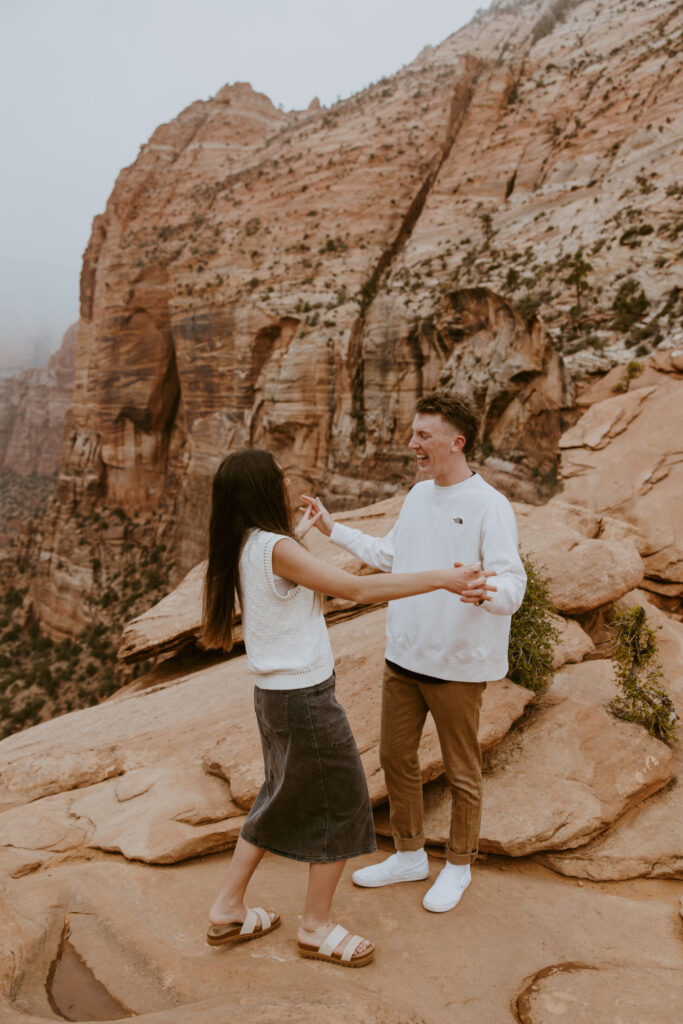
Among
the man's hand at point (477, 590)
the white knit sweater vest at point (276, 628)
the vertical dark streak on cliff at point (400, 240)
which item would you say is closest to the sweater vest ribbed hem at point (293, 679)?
the white knit sweater vest at point (276, 628)

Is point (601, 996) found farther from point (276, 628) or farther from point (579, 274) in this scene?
point (579, 274)

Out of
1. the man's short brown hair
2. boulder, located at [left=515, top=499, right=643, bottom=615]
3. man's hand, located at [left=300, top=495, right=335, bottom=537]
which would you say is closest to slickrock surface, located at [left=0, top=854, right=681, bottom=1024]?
man's hand, located at [left=300, top=495, right=335, bottom=537]

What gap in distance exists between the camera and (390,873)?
10.8ft

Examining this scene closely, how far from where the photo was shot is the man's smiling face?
303 cm

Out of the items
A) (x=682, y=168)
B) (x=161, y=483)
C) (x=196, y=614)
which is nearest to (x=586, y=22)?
(x=682, y=168)

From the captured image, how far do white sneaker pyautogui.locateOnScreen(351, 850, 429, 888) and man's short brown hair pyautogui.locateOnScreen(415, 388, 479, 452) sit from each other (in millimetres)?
2233

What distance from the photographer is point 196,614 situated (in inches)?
282

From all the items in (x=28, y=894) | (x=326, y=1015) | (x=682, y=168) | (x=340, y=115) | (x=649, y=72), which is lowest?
(x=28, y=894)

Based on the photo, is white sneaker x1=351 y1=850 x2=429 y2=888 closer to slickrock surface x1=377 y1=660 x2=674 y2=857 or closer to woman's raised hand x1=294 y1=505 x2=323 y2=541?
slickrock surface x1=377 y1=660 x2=674 y2=857

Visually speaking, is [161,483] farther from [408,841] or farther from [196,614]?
[408,841]

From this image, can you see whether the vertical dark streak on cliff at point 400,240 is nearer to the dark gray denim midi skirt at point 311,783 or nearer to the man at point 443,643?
the man at point 443,643

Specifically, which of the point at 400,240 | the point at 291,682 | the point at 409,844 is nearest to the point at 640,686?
the point at 409,844

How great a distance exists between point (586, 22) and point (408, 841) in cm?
4410

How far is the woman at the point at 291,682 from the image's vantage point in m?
2.46
